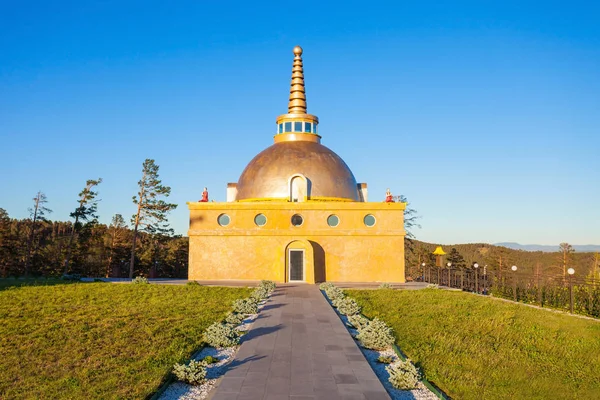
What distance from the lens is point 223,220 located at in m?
29.7

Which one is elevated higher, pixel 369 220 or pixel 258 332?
pixel 369 220

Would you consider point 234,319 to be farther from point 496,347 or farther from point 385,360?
point 496,347

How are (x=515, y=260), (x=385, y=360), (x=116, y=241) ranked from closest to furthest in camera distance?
(x=385, y=360) → (x=116, y=241) → (x=515, y=260)

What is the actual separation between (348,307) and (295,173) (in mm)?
16026

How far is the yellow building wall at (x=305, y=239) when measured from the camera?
2914cm

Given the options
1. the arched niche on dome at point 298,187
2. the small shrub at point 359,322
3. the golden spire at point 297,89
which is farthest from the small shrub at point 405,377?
the golden spire at point 297,89

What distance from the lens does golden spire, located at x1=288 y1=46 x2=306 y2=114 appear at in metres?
37.5

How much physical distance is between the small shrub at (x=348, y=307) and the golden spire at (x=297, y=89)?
75.1 feet

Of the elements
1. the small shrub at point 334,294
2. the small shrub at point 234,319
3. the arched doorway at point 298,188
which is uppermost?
the arched doorway at point 298,188

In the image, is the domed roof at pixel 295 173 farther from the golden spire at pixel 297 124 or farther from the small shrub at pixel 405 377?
the small shrub at pixel 405 377

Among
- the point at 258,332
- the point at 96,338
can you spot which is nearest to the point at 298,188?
the point at 258,332

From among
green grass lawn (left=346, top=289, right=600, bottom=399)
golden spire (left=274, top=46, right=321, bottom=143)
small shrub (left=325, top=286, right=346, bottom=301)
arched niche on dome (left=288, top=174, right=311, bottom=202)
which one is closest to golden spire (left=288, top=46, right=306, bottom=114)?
golden spire (left=274, top=46, right=321, bottom=143)

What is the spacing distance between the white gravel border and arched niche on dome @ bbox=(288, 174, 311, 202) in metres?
20.2

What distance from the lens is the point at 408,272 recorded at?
2146 inches
